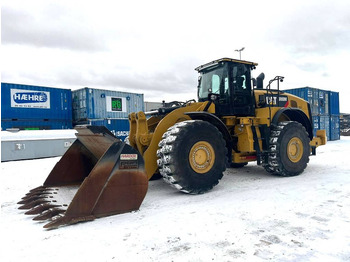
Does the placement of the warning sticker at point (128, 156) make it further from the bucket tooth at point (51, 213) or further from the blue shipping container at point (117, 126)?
the blue shipping container at point (117, 126)

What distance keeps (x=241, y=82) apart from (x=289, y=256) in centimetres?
426

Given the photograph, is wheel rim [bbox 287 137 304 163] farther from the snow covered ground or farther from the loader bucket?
the loader bucket

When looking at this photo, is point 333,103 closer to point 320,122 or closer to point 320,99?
point 320,99

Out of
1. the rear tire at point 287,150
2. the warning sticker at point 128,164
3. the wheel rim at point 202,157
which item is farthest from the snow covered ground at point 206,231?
the rear tire at point 287,150

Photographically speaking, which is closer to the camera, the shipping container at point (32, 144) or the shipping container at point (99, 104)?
the shipping container at point (32, 144)

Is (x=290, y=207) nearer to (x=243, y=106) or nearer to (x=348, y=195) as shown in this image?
(x=348, y=195)

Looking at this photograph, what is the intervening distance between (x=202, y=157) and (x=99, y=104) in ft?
43.5

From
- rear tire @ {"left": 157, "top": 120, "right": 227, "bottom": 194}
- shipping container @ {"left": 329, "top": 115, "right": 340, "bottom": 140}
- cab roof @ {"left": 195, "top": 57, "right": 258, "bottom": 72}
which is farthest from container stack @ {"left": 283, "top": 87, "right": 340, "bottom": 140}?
rear tire @ {"left": 157, "top": 120, "right": 227, "bottom": 194}

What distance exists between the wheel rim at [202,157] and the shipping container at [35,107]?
1320 cm

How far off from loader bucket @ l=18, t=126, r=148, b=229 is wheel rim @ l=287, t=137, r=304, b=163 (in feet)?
12.8

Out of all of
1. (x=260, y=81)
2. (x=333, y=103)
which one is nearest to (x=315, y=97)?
(x=333, y=103)

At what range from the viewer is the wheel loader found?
3609 millimetres

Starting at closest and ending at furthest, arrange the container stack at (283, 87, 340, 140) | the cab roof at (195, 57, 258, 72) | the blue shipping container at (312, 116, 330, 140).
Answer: the cab roof at (195, 57, 258, 72)
the container stack at (283, 87, 340, 140)
the blue shipping container at (312, 116, 330, 140)

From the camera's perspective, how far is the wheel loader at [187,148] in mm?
3609
